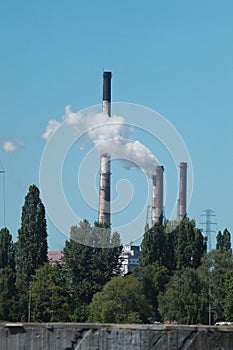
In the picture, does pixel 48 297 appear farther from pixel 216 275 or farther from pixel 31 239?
pixel 216 275

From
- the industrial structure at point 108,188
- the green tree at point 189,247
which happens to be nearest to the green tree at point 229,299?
the green tree at point 189,247

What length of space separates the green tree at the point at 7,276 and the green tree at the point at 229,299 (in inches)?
538

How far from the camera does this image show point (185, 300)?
211 feet

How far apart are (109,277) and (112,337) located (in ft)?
227

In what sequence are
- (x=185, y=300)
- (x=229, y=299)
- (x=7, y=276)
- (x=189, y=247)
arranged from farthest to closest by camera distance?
(x=189, y=247) → (x=229, y=299) → (x=185, y=300) → (x=7, y=276)

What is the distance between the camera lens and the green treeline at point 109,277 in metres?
61.9

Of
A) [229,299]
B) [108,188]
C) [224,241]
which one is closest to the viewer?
[229,299]

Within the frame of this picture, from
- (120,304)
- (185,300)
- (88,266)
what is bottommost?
(120,304)

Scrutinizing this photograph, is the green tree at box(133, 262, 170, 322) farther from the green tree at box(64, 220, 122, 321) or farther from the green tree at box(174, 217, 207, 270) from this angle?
the green tree at box(64, 220, 122, 321)

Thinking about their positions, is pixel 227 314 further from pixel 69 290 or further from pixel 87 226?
pixel 87 226

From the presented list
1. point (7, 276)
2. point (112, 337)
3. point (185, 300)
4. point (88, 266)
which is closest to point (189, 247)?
point (88, 266)

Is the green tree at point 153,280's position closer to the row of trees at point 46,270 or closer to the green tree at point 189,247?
the green tree at point 189,247

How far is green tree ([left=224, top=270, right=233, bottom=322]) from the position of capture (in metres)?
64.4

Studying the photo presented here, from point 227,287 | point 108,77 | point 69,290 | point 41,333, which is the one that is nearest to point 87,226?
point 69,290
